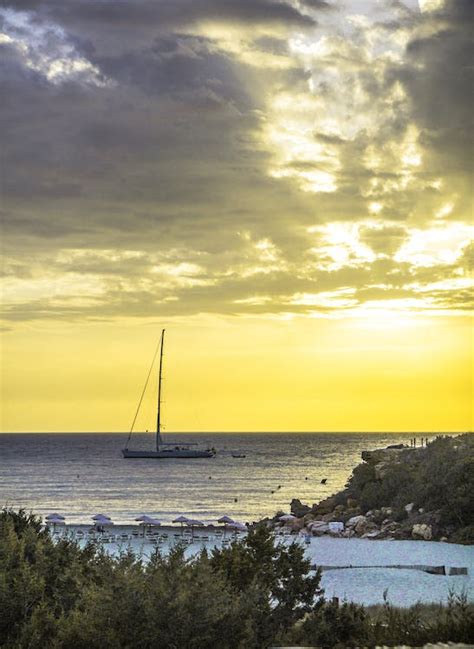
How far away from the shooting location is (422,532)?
36.8m

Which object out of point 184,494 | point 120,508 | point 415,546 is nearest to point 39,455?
point 184,494

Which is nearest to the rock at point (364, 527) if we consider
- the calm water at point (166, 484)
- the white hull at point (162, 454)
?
the calm water at point (166, 484)

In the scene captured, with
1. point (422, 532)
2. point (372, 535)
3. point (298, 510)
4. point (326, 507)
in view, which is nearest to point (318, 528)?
point (372, 535)

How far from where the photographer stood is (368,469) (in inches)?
1895

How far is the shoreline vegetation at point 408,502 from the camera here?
37.1m

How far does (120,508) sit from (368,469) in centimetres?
2856

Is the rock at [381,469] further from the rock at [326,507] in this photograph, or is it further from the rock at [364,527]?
the rock at [364,527]

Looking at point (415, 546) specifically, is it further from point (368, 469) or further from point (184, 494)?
point (184, 494)

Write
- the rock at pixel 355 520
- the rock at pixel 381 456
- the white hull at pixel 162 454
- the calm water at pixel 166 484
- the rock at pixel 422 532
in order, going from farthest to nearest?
the white hull at pixel 162 454 → the calm water at pixel 166 484 → the rock at pixel 381 456 → the rock at pixel 355 520 → the rock at pixel 422 532

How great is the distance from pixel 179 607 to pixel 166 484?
8248 cm

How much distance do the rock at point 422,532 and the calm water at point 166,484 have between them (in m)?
19.1

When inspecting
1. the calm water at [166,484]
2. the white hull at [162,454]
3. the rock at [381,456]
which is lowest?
the calm water at [166,484]

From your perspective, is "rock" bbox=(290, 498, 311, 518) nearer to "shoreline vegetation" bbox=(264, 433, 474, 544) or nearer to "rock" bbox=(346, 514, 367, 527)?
"shoreline vegetation" bbox=(264, 433, 474, 544)

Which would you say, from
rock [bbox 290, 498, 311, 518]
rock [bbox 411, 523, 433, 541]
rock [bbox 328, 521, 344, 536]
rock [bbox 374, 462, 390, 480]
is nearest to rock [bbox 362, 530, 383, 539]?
rock [bbox 328, 521, 344, 536]
